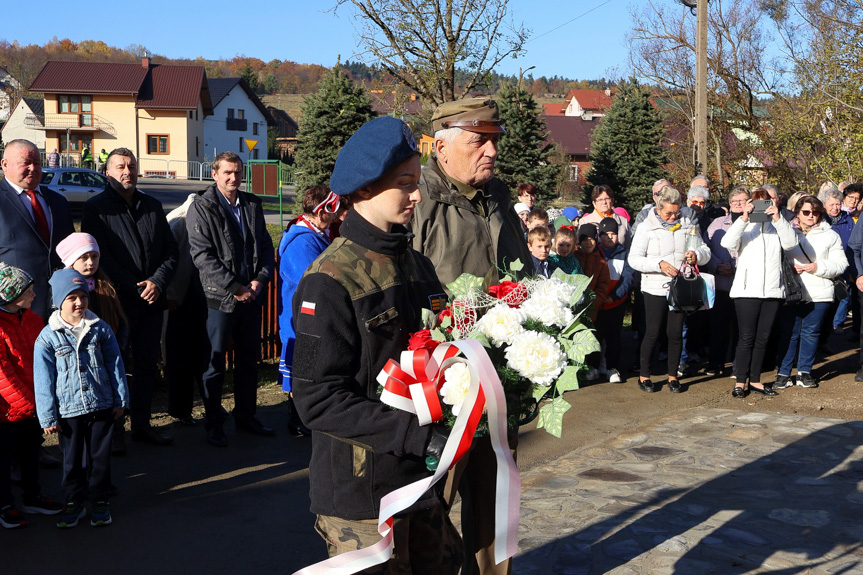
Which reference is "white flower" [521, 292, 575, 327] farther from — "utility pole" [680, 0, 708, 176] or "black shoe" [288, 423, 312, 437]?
"utility pole" [680, 0, 708, 176]

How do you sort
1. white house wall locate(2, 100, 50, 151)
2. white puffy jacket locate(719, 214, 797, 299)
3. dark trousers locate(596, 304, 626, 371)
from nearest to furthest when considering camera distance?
white puffy jacket locate(719, 214, 797, 299) < dark trousers locate(596, 304, 626, 371) < white house wall locate(2, 100, 50, 151)

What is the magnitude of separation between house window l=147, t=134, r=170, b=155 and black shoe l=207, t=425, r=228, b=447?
60.6 metres

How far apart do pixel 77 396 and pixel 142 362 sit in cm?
171

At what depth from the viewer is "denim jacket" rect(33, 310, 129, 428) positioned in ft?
16.7

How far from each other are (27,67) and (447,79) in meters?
83.9

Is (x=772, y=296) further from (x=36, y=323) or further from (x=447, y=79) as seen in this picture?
(x=447, y=79)

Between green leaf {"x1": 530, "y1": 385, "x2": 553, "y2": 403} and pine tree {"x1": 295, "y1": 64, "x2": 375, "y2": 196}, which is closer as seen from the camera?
green leaf {"x1": 530, "y1": 385, "x2": 553, "y2": 403}

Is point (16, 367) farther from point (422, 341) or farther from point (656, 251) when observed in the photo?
point (656, 251)

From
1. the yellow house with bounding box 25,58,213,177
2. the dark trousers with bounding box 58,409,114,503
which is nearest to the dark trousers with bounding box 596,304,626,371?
the dark trousers with bounding box 58,409,114,503

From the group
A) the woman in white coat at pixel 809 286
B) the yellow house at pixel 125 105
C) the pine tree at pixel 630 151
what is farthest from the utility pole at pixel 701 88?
the yellow house at pixel 125 105

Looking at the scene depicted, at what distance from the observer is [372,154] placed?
2689 millimetres

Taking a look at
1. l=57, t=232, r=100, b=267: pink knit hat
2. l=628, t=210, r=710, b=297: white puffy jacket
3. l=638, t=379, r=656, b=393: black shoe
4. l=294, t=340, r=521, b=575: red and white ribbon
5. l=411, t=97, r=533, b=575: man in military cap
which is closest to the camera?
l=294, t=340, r=521, b=575: red and white ribbon

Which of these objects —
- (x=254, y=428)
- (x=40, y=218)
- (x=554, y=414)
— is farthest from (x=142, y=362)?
(x=554, y=414)

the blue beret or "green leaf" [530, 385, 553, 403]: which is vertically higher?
the blue beret
